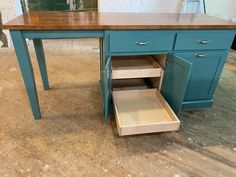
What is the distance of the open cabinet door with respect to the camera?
4.45 feet

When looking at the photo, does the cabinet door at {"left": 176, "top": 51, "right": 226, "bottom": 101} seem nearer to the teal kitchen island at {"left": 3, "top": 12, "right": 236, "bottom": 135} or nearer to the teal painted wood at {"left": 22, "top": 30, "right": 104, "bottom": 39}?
the teal kitchen island at {"left": 3, "top": 12, "right": 236, "bottom": 135}

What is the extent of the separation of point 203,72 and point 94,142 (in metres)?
1.09

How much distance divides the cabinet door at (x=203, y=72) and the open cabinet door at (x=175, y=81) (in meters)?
0.12

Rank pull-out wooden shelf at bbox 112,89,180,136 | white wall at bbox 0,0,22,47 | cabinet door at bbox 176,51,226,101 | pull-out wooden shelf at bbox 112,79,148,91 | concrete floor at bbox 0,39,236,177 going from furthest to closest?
white wall at bbox 0,0,22,47
pull-out wooden shelf at bbox 112,79,148,91
cabinet door at bbox 176,51,226,101
pull-out wooden shelf at bbox 112,89,180,136
concrete floor at bbox 0,39,236,177

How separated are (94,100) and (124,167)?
2.76 ft

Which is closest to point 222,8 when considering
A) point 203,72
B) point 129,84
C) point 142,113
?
point 203,72

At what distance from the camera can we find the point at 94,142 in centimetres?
143

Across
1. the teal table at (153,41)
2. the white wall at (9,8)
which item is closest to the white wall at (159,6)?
the white wall at (9,8)

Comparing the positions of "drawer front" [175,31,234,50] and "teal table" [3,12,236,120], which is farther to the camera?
"drawer front" [175,31,234,50]

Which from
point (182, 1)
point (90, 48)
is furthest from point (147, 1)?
point (90, 48)

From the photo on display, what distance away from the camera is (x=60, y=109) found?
1788 mm

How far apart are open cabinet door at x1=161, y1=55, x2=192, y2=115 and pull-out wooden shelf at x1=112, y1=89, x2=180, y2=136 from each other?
0.20 ft

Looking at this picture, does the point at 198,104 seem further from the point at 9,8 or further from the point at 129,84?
the point at 9,8

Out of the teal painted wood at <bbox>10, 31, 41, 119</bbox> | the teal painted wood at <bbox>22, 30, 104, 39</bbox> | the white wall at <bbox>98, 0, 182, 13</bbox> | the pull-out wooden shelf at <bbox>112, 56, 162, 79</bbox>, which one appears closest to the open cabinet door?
the pull-out wooden shelf at <bbox>112, 56, 162, 79</bbox>
